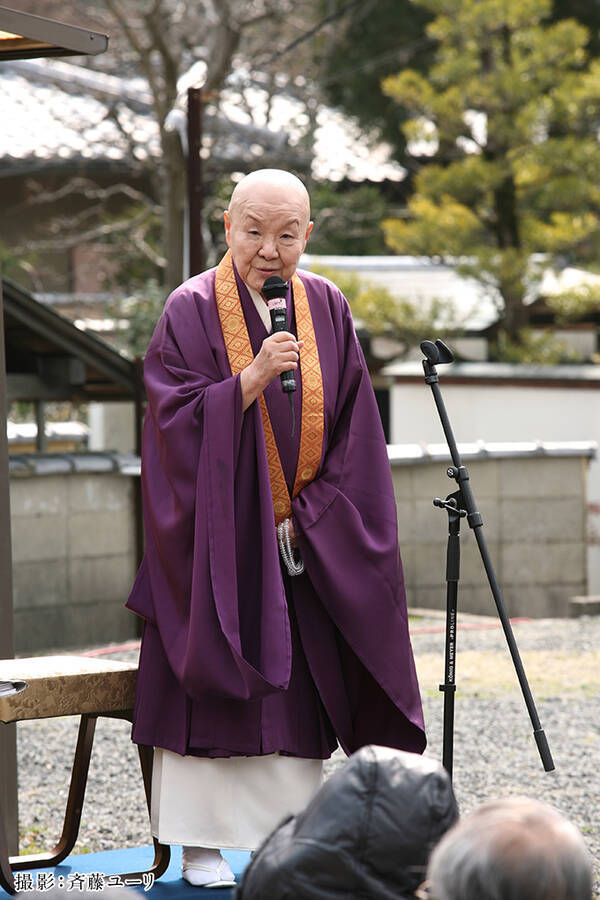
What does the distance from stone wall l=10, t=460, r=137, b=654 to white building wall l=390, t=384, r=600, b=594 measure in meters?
3.77

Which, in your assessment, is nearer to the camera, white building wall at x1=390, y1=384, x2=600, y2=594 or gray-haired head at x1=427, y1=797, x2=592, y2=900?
gray-haired head at x1=427, y1=797, x2=592, y2=900

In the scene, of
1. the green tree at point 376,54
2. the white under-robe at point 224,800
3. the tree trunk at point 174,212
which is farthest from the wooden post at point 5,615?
the green tree at point 376,54

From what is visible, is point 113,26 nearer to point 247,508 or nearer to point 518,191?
point 518,191

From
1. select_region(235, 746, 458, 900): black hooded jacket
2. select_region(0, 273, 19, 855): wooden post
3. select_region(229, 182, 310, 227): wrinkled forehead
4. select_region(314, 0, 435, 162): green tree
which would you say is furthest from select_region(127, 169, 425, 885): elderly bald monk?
select_region(314, 0, 435, 162): green tree

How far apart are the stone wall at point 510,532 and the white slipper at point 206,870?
21.5 feet

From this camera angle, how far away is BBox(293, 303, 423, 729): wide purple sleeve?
10.4 ft

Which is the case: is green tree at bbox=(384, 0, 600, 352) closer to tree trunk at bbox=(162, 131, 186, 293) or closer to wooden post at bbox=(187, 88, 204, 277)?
tree trunk at bbox=(162, 131, 186, 293)

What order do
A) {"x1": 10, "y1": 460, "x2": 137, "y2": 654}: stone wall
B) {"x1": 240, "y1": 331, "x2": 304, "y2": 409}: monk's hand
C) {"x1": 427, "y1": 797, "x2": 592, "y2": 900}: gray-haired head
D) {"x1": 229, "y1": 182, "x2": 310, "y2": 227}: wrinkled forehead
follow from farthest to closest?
{"x1": 10, "y1": 460, "x2": 137, "y2": 654}: stone wall, {"x1": 229, "y1": 182, "x2": 310, "y2": 227}: wrinkled forehead, {"x1": 240, "y1": 331, "x2": 304, "y2": 409}: monk's hand, {"x1": 427, "y1": 797, "x2": 592, "y2": 900}: gray-haired head

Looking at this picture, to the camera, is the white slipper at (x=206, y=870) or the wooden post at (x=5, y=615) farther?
the wooden post at (x=5, y=615)

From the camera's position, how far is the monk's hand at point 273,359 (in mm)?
2965

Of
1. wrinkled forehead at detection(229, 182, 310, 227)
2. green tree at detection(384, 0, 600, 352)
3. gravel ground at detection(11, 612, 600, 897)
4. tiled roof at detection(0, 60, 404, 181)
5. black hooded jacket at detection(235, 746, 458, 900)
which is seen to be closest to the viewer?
black hooded jacket at detection(235, 746, 458, 900)

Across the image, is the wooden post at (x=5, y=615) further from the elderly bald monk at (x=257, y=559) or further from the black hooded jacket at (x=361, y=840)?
the black hooded jacket at (x=361, y=840)

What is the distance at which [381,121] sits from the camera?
1455 centimetres

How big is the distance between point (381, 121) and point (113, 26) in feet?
11.1
